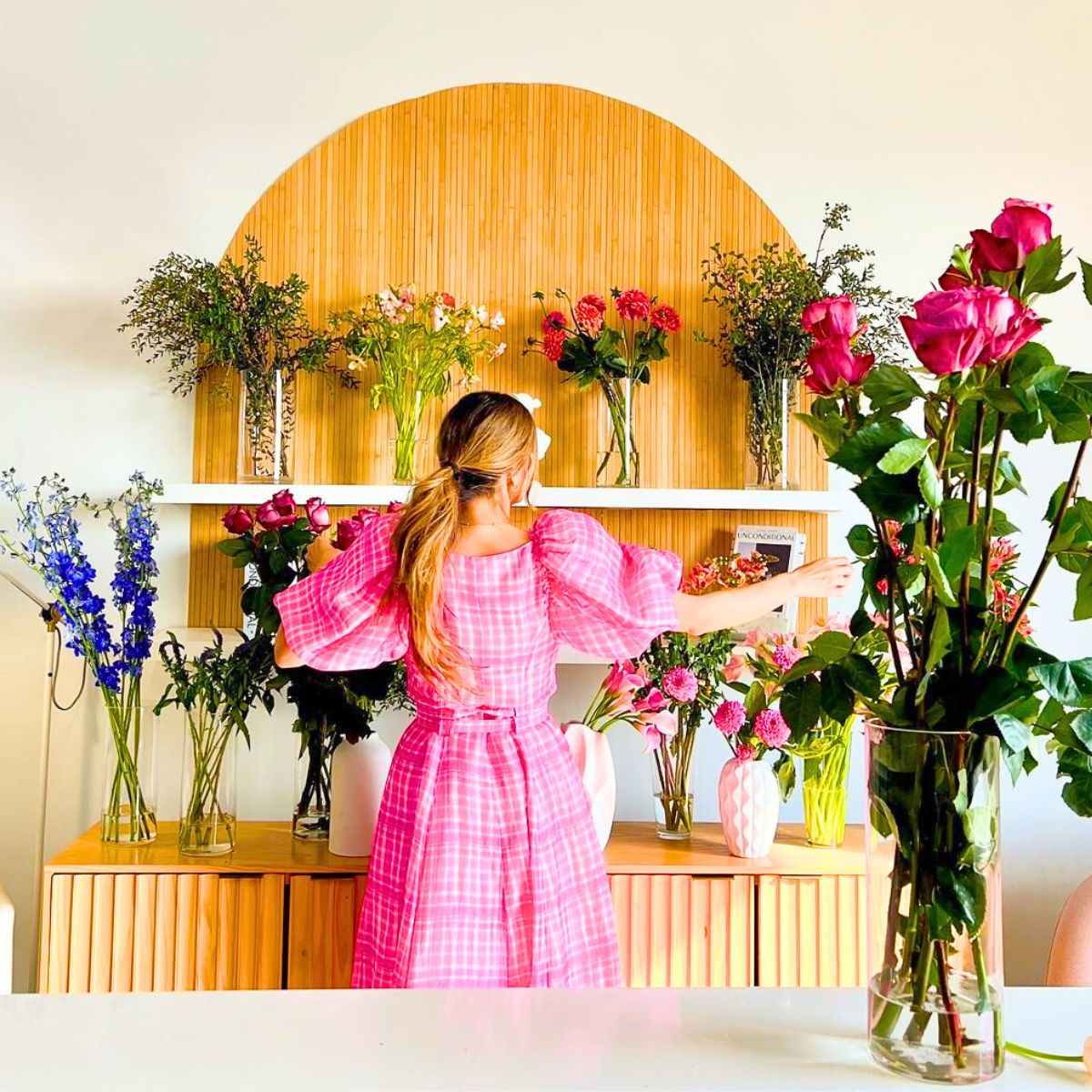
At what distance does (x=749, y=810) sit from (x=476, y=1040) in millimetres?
1369

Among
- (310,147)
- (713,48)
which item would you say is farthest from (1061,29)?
(310,147)

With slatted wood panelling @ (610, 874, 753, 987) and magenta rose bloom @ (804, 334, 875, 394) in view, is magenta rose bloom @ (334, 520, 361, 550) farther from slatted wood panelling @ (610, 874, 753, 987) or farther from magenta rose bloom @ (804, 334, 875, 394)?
magenta rose bloom @ (804, 334, 875, 394)

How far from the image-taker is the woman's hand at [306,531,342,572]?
2.05 meters

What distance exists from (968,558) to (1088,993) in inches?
18.8

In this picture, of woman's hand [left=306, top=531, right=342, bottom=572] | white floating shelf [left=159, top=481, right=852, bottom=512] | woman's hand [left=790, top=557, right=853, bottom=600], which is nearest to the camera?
woman's hand [left=790, top=557, right=853, bottom=600]

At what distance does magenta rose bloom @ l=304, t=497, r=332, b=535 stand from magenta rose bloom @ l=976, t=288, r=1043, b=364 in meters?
1.48

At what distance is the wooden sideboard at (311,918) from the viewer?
211cm

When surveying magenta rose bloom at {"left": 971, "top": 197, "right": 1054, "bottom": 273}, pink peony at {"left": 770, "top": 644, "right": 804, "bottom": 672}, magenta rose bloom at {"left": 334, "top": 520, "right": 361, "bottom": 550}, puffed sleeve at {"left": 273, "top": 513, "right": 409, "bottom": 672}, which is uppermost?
magenta rose bloom at {"left": 971, "top": 197, "right": 1054, "bottom": 273}

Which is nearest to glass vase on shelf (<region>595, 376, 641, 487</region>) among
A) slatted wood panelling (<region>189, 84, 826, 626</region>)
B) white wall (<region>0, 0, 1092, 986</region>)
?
slatted wood panelling (<region>189, 84, 826, 626</region>)

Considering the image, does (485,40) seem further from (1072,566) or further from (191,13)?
(1072,566)

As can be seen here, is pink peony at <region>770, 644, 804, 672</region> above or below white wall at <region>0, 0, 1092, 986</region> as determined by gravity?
below

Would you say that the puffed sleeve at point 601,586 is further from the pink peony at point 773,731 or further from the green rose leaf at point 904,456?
the green rose leaf at point 904,456

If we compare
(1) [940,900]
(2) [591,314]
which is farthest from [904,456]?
(2) [591,314]

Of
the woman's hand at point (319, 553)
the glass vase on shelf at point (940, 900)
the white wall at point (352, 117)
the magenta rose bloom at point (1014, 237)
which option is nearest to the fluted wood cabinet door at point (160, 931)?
the white wall at point (352, 117)
